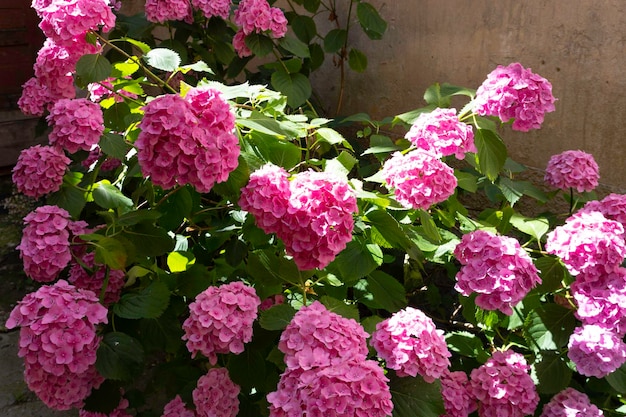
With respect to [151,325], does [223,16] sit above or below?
above

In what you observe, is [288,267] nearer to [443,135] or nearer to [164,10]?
[443,135]

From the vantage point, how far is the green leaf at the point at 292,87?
267 centimetres

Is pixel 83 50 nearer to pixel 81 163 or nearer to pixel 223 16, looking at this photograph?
pixel 81 163

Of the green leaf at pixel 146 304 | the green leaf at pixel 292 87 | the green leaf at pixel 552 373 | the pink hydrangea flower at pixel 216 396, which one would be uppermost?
the green leaf at pixel 292 87

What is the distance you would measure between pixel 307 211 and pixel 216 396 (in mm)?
498

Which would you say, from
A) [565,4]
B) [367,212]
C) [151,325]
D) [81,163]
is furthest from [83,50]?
[565,4]

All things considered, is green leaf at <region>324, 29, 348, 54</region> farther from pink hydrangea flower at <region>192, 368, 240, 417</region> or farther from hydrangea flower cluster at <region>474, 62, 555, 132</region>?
pink hydrangea flower at <region>192, 368, 240, 417</region>

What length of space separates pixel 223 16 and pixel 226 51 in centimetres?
28

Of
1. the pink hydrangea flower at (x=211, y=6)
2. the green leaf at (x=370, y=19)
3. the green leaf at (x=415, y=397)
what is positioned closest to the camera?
the green leaf at (x=415, y=397)

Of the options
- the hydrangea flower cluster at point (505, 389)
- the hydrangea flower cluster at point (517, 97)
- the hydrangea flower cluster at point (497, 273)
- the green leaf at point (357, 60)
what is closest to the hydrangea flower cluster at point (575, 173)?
the hydrangea flower cluster at point (517, 97)

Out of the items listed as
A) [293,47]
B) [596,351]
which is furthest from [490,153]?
[293,47]

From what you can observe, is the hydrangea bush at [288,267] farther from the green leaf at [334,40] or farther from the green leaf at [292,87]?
the green leaf at [334,40]

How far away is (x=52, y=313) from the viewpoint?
1538 mm

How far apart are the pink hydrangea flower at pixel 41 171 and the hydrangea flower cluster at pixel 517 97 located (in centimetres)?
120
